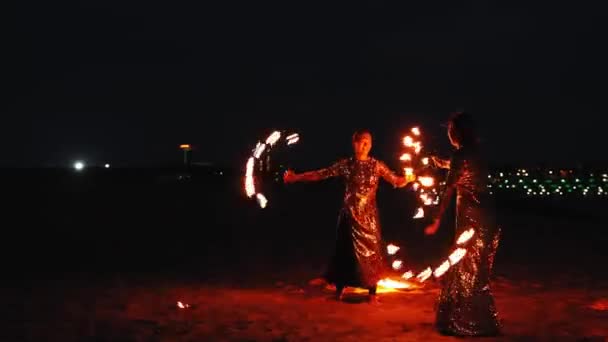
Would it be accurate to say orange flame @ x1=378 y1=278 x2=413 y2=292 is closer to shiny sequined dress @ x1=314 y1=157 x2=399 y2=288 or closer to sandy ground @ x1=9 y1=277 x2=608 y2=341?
sandy ground @ x1=9 y1=277 x2=608 y2=341

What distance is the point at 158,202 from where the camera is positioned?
3512cm

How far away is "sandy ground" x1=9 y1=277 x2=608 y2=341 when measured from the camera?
8.88 meters

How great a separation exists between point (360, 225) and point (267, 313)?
1.78 m

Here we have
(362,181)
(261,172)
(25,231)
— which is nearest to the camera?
(261,172)

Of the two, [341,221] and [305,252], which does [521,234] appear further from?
[341,221]

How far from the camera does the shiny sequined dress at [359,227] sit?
429 inches

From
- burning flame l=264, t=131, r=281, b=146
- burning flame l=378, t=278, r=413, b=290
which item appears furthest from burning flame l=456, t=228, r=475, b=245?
burning flame l=378, t=278, r=413, b=290

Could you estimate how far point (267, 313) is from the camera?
33.0 ft

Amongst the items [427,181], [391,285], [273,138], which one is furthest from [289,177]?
[391,285]

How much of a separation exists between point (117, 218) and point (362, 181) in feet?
52.6

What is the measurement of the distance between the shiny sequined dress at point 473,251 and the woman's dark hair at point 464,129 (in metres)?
0.10

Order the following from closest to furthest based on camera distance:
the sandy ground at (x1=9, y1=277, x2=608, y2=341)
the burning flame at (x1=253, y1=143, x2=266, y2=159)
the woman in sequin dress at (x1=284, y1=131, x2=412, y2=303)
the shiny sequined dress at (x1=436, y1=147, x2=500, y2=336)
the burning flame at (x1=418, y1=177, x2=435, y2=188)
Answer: the shiny sequined dress at (x1=436, y1=147, x2=500, y2=336) < the sandy ground at (x1=9, y1=277, x2=608, y2=341) < the burning flame at (x1=418, y1=177, x2=435, y2=188) < the burning flame at (x1=253, y1=143, x2=266, y2=159) < the woman in sequin dress at (x1=284, y1=131, x2=412, y2=303)

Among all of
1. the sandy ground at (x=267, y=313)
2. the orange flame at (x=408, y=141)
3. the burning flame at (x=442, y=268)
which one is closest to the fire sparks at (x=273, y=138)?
the orange flame at (x=408, y=141)

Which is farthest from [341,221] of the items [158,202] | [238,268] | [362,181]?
[158,202]
